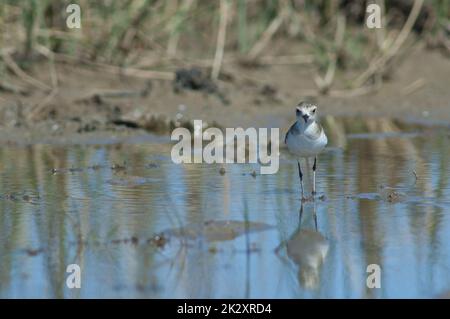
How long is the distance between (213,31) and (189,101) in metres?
1.63

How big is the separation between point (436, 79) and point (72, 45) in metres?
4.20

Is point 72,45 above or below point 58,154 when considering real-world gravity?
above

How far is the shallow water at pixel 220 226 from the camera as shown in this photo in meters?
4.86

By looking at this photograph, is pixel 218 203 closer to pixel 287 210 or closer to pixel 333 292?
pixel 287 210

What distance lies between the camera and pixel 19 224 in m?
6.02

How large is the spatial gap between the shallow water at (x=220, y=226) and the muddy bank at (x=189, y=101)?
0.95 metres

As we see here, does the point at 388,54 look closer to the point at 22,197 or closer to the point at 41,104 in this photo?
the point at 41,104

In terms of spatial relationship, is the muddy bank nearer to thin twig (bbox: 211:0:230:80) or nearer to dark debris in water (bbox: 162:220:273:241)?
thin twig (bbox: 211:0:230:80)

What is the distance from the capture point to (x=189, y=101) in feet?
35.2

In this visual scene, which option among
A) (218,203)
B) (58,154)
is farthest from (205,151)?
(218,203)

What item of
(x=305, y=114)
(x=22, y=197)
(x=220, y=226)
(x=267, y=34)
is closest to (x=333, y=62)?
(x=267, y=34)

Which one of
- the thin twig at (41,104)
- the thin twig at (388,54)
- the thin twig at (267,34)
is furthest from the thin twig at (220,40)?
the thin twig at (41,104)

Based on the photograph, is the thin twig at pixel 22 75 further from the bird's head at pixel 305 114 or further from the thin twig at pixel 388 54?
the bird's head at pixel 305 114
